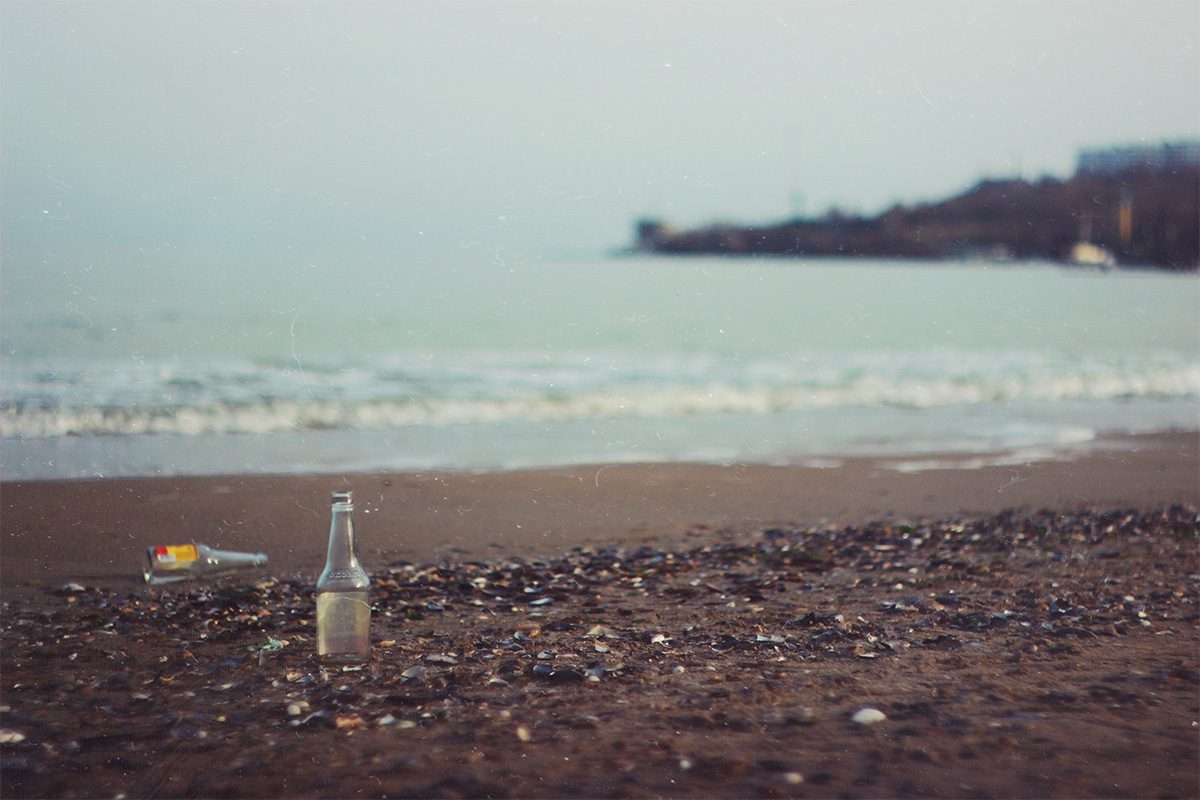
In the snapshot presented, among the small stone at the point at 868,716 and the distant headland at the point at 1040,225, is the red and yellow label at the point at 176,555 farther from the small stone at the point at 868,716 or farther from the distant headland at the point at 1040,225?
the distant headland at the point at 1040,225

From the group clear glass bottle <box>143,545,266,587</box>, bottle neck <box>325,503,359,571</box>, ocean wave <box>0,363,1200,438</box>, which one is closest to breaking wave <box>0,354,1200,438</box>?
ocean wave <box>0,363,1200,438</box>

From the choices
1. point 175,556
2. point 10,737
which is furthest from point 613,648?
point 175,556

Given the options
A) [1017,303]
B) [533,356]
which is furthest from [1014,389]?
[1017,303]

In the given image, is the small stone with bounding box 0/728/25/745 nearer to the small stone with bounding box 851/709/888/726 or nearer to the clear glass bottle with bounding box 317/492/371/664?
the clear glass bottle with bounding box 317/492/371/664

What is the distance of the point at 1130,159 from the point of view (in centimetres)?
1184

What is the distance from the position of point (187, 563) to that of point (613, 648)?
6.53ft

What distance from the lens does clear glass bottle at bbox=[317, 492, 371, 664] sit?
3125 millimetres

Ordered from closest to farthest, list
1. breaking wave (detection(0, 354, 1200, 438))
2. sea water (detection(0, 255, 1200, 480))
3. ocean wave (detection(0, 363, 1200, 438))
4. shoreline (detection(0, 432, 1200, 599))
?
shoreline (detection(0, 432, 1200, 599)), sea water (detection(0, 255, 1200, 480)), ocean wave (detection(0, 363, 1200, 438)), breaking wave (detection(0, 354, 1200, 438))

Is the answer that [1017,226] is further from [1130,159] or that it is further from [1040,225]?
[1130,159]

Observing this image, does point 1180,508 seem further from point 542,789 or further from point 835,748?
point 542,789

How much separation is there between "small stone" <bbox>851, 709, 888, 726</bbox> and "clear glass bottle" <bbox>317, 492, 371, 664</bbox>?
1.33 m

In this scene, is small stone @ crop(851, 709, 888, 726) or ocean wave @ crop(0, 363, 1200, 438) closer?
small stone @ crop(851, 709, 888, 726)

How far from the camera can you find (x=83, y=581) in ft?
14.5

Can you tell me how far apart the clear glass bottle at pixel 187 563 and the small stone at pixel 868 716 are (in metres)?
2.81
